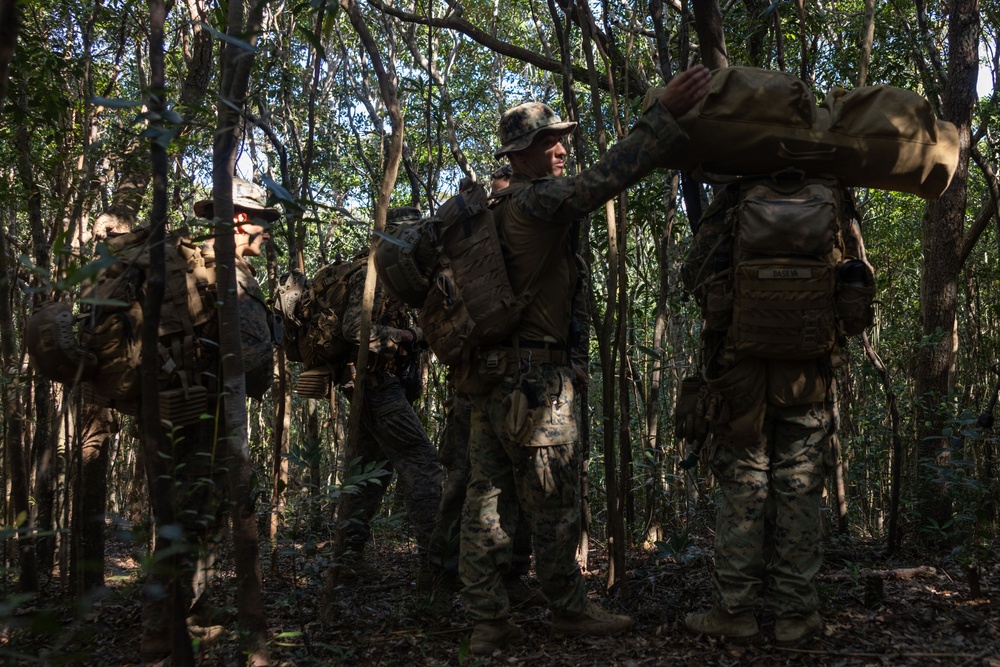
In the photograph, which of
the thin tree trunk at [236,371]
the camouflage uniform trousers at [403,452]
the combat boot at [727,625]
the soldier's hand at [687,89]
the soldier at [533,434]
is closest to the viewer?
the thin tree trunk at [236,371]

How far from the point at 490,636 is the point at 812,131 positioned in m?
2.57

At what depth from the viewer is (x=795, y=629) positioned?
3271 mm

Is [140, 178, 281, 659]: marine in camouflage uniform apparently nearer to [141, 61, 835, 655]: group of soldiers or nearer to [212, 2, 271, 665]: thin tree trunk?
[141, 61, 835, 655]: group of soldiers

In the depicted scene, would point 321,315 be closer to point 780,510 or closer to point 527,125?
point 527,125

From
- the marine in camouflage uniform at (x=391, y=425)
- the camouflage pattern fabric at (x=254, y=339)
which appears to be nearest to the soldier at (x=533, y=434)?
the camouflage pattern fabric at (x=254, y=339)

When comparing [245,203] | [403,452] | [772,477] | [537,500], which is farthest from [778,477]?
[245,203]

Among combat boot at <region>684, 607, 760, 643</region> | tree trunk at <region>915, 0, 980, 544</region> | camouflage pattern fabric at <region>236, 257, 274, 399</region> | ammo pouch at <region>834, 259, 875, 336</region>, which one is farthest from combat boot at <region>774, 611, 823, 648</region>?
camouflage pattern fabric at <region>236, 257, 274, 399</region>

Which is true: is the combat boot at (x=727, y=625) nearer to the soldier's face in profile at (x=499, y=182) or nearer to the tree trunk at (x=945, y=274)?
the tree trunk at (x=945, y=274)

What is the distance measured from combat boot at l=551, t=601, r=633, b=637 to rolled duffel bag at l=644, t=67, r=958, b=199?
2.04 metres

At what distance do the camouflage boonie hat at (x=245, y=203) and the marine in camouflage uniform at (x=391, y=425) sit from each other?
91 centimetres

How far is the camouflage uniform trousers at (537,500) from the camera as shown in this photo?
138 inches

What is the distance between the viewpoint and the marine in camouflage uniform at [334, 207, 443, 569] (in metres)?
4.91

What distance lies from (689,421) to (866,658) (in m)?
1.18

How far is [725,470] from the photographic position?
3564mm
